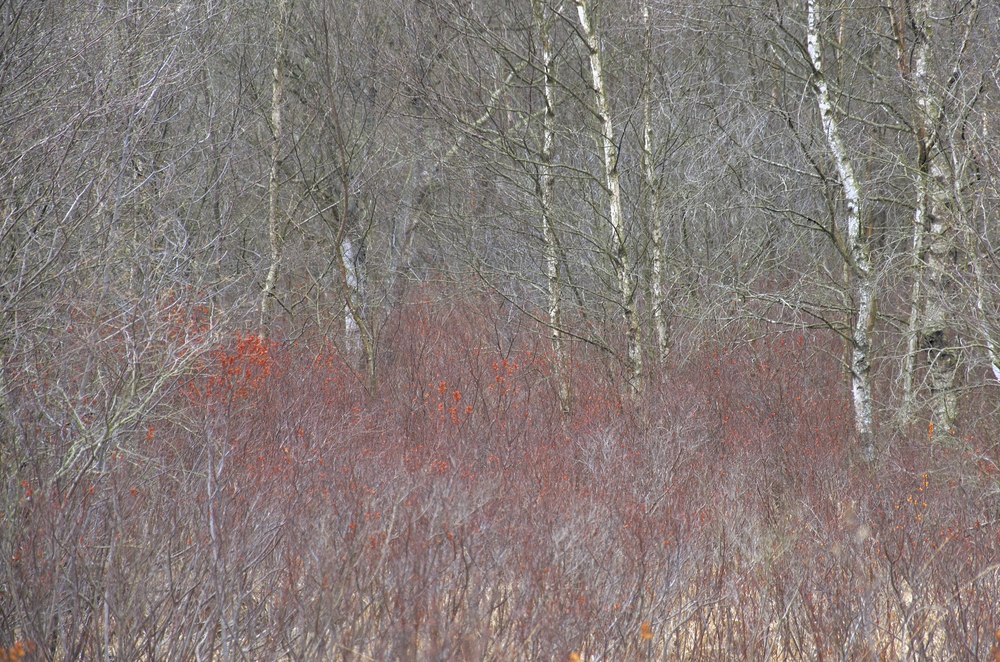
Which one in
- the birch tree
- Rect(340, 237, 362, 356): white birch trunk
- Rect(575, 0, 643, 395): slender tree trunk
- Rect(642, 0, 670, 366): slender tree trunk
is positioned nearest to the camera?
the birch tree

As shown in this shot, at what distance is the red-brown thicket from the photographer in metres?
3.83

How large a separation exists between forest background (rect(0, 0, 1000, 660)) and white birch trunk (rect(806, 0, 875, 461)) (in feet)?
0.12

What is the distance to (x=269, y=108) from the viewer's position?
38.8 feet

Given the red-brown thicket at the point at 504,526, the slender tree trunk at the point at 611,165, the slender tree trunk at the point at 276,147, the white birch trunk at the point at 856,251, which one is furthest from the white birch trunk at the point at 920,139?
the slender tree trunk at the point at 276,147

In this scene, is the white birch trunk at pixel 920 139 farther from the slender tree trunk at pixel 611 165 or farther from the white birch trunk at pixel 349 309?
the white birch trunk at pixel 349 309

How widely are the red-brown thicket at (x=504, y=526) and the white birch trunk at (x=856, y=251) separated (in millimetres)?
344

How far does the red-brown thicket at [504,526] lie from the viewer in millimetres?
3834

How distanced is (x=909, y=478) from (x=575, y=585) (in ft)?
11.6

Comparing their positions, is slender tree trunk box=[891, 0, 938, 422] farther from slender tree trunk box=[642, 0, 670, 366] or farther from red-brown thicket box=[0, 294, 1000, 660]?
slender tree trunk box=[642, 0, 670, 366]

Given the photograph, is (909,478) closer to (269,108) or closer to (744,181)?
(744,181)

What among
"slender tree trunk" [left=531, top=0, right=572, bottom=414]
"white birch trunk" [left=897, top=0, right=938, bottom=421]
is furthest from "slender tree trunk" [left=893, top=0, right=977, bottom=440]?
"slender tree trunk" [left=531, top=0, right=572, bottom=414]

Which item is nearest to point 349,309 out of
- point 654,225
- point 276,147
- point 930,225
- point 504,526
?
point 276,147

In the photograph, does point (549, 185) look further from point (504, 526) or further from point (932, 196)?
point (504, 526)

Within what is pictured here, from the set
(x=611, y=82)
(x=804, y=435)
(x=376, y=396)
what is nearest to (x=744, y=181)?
(x=611, y=82)
